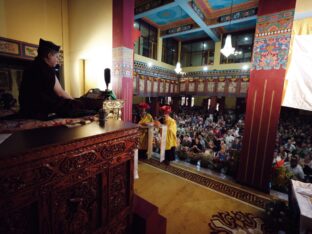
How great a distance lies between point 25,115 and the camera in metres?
2.06

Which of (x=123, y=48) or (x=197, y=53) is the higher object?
(x=197, y=53)

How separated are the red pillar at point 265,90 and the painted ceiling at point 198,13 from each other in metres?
4.03

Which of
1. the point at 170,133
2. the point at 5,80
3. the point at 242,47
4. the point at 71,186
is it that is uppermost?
the point at 242,47

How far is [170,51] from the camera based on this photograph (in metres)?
12.3

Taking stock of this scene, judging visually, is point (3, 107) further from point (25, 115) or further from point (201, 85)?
point (201, 85)

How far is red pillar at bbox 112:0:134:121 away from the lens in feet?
12.7

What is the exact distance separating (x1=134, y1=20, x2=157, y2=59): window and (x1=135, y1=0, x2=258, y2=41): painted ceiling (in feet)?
1.14

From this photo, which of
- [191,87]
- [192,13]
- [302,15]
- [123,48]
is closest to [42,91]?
[123,48]

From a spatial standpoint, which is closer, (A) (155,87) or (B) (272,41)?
(B) (272,41)

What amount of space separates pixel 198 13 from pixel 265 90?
5.81 metres

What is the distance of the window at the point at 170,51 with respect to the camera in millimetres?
11758

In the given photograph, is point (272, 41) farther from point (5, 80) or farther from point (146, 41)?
point (146, 41)

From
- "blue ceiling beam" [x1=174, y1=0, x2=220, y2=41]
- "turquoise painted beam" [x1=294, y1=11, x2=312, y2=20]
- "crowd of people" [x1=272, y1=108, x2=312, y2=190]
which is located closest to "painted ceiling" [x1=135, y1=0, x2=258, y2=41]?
"blue ceiling beam" [x1=174, y1=0, x2=220, y2=41]

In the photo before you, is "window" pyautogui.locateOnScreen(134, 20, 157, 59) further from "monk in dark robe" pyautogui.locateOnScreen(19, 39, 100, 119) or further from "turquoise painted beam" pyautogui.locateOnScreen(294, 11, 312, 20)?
"monk in dark robe" pyautogui.locateOnScreen(19, 39, 100, 119)
